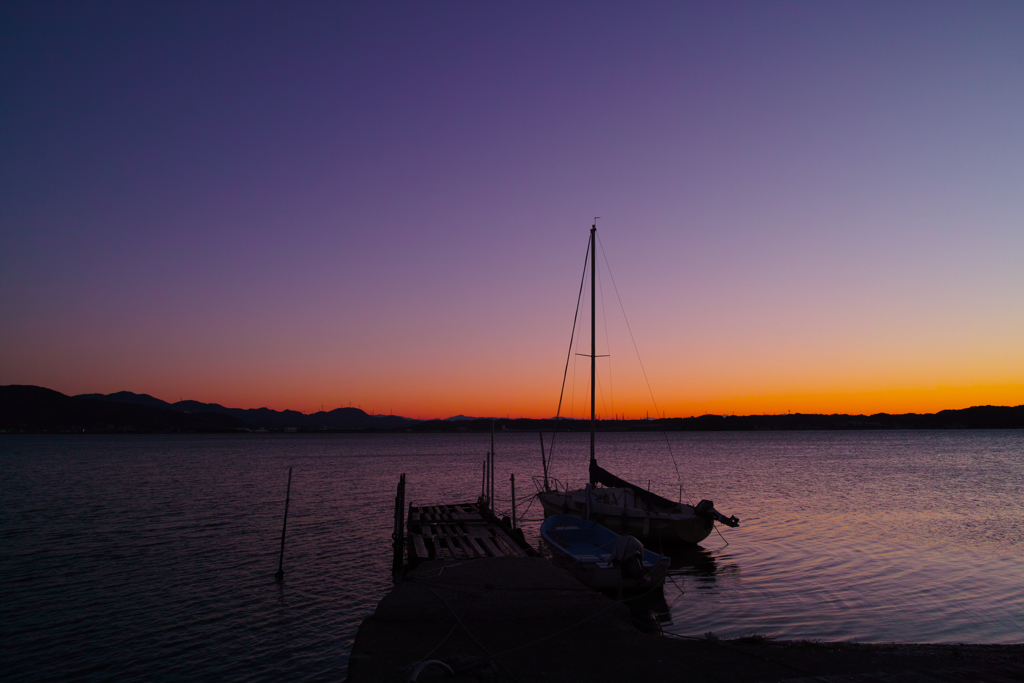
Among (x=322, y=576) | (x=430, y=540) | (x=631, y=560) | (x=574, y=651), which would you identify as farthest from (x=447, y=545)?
(x=574, y=651)

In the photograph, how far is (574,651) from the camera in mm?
9578

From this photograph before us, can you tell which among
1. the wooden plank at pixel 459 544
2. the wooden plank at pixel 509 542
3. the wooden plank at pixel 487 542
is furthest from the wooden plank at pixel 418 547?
the wooden plank at pixel 509 542

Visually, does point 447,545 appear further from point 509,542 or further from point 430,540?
point 509,542

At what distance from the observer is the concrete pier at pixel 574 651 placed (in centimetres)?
852

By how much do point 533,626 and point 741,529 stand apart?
61.0 feet

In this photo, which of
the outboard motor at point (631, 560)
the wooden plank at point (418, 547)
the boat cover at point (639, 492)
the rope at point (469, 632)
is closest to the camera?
the rope at point (469, 632)

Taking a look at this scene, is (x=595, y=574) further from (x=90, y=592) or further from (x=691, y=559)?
(x=90, y=592)

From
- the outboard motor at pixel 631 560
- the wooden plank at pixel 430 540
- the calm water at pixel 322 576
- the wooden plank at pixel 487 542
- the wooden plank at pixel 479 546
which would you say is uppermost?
the outboard motor at pixel 631 560

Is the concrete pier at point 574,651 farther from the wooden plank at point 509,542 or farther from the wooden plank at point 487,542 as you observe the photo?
the wooden plank at point 509,542

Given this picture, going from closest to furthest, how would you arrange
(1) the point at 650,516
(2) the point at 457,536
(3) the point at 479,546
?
(3) the point at 479,546
(2) the point at 457,536
(1) the point at 650,516

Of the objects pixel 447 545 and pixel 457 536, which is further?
pixel 457 536

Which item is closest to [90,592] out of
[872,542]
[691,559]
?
[691,559]

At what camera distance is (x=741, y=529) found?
26.2 meters

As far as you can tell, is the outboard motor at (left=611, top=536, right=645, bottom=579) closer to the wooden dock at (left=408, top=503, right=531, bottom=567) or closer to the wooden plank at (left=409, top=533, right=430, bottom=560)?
the wooden dock at (left=408, top=503, right=531, bottom=567)
